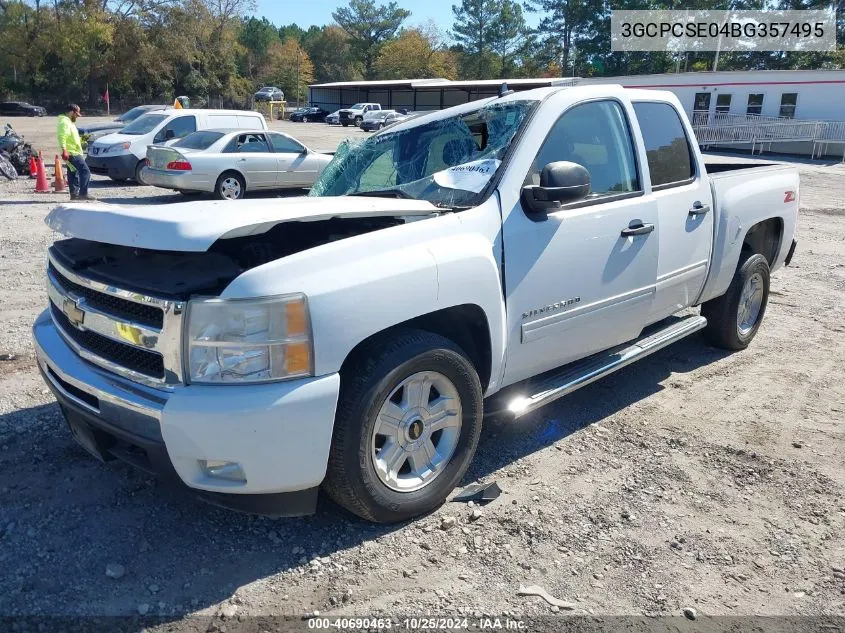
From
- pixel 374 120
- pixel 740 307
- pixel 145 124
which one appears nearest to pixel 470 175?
pixel 740 307

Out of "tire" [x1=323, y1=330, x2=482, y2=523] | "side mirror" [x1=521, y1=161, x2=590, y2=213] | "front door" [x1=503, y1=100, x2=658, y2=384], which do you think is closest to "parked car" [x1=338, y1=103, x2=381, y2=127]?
"front door" [x1=503, y1=100, x2=658, y2=384]

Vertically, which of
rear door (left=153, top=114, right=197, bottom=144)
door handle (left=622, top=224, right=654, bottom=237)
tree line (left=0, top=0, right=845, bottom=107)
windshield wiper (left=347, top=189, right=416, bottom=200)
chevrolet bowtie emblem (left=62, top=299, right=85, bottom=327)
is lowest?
chevrolet bowtie emblem (left=62, top=299, right=85, bottom=327)

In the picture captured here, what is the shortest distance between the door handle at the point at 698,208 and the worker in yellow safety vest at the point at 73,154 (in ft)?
40.2

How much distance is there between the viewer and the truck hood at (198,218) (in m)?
2.70

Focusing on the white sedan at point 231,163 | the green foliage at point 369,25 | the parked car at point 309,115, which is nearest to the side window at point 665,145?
the white sedan at point 231,163

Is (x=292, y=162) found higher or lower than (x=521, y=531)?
higher

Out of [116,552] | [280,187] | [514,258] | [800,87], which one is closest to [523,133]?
[514,258]

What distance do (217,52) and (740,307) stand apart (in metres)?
79.0

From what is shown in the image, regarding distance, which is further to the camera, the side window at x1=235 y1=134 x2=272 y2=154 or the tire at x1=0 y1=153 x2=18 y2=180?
the tire at x1=0 y1=153 x2=18 y2=180

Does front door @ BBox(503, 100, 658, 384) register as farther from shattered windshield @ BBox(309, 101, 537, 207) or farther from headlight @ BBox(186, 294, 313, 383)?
headlight @ BBox(186, 294, 313, 383)

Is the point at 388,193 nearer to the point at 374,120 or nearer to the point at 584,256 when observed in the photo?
the point at 584,256

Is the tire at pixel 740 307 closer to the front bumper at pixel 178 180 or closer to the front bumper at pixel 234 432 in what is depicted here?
the front bumper at pixel 234 432

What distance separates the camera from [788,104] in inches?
1257

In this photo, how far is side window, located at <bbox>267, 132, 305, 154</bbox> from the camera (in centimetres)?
1483
